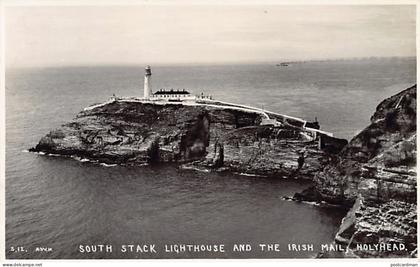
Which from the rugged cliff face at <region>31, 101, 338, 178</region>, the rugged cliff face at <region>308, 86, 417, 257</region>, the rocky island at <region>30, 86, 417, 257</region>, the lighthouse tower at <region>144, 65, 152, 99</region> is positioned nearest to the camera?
the rugged cliff face at <region>308, 86, 417, 257</region>

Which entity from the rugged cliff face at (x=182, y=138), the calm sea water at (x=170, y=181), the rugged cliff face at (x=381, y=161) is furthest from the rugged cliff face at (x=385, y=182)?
the rugged cliff face at (x=182, y=138)

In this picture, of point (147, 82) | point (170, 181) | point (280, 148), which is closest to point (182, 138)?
point (147, 82)

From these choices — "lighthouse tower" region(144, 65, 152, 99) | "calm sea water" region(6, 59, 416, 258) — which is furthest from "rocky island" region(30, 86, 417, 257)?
"calm sea water" region(6, 59, 416, 258)

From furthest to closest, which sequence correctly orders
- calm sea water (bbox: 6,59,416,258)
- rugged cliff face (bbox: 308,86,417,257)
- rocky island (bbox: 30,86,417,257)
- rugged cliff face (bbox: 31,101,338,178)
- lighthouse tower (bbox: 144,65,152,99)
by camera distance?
rugged cliff face (bbox: 31,101,338,178) < lighthouse tower (bbox: 144,65,152,99) < calm sea water (bbox: 6,59,416,258) < rocky island (bbox: 30,86,417,257) < rugged cliff face (bbox: 308,86,417,257)

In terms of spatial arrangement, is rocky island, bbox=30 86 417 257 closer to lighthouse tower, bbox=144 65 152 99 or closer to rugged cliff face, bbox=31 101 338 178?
rugged cliff face, bbox=31 101 338 178

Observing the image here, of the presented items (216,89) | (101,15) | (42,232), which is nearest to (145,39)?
(101,15)

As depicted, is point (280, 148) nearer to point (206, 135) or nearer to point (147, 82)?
point (206, 135)
